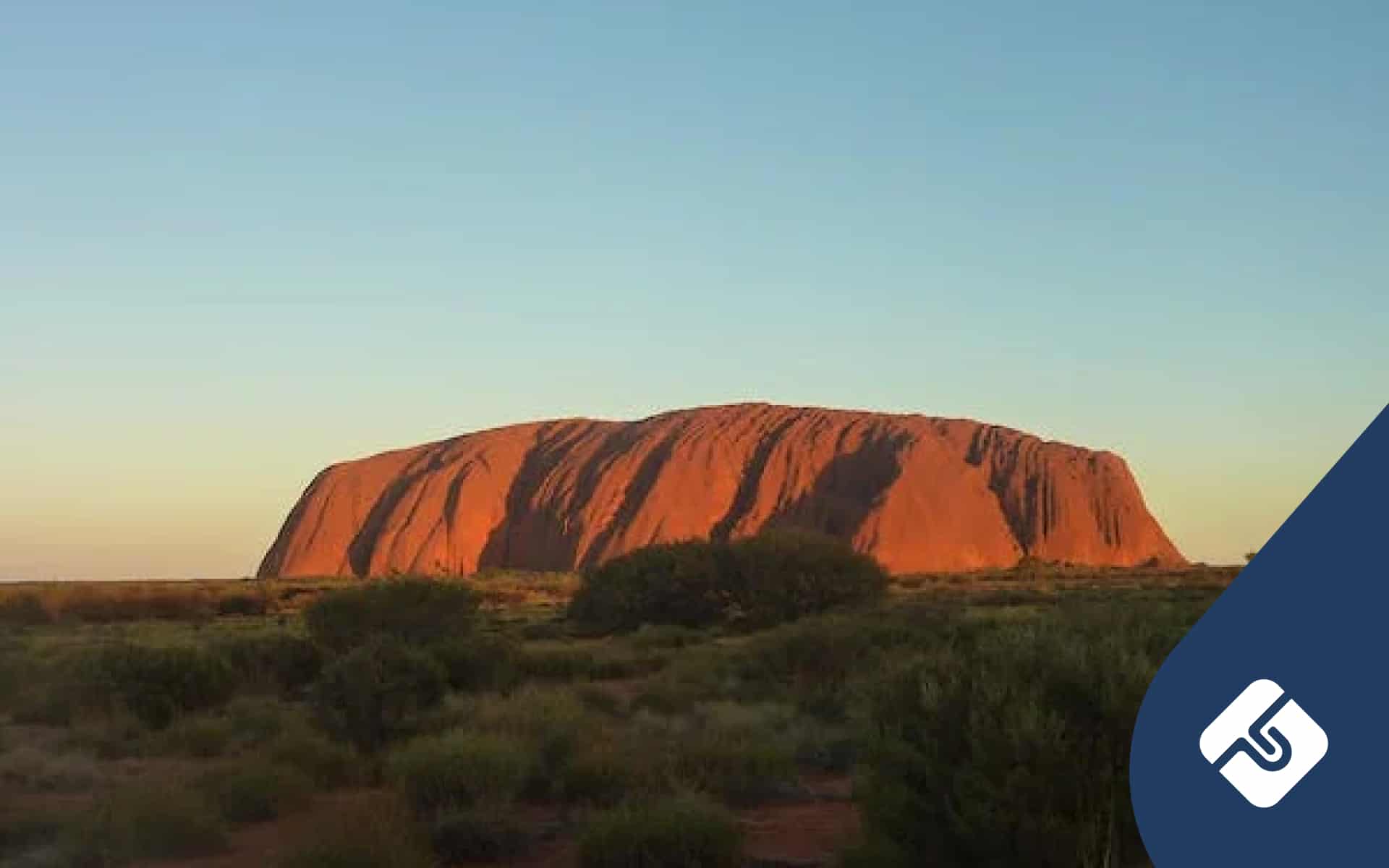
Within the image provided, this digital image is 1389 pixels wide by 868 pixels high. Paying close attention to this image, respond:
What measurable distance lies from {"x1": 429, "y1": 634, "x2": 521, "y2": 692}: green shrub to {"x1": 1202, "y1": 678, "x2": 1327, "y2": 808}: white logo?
16389 millimetres

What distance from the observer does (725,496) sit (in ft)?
271

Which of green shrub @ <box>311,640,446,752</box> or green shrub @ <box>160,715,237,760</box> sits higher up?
green shrub @ <box>311,640,446,752</box>

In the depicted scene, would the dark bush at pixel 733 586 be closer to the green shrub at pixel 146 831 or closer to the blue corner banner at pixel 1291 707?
the green shrub at pixel 146 831

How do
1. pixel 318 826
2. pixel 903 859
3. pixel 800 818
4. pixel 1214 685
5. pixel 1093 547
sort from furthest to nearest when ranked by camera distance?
pixel 1093 547 → pixel 800 818 → pixel 318 826 → pixel 903 859 → pixel 1214 685

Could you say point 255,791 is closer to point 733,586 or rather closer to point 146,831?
point 146,831

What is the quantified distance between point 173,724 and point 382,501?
75.1m

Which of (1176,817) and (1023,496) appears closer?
(1176,817)

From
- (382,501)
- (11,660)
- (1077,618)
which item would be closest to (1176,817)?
(1077,618)

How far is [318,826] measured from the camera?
34.2 ft

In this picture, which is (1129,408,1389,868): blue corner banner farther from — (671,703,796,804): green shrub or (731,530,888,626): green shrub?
(731,530,888,626): green shrub

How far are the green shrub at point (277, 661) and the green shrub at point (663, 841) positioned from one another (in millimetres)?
13128

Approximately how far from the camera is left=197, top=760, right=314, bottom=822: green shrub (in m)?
12.5

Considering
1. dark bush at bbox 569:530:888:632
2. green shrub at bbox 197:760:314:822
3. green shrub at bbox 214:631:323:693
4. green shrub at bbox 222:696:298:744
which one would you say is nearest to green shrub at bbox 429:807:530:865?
green shrub at bbox 197:760:314:822

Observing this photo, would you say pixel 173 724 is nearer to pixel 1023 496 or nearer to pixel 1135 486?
pixel 1023 496
